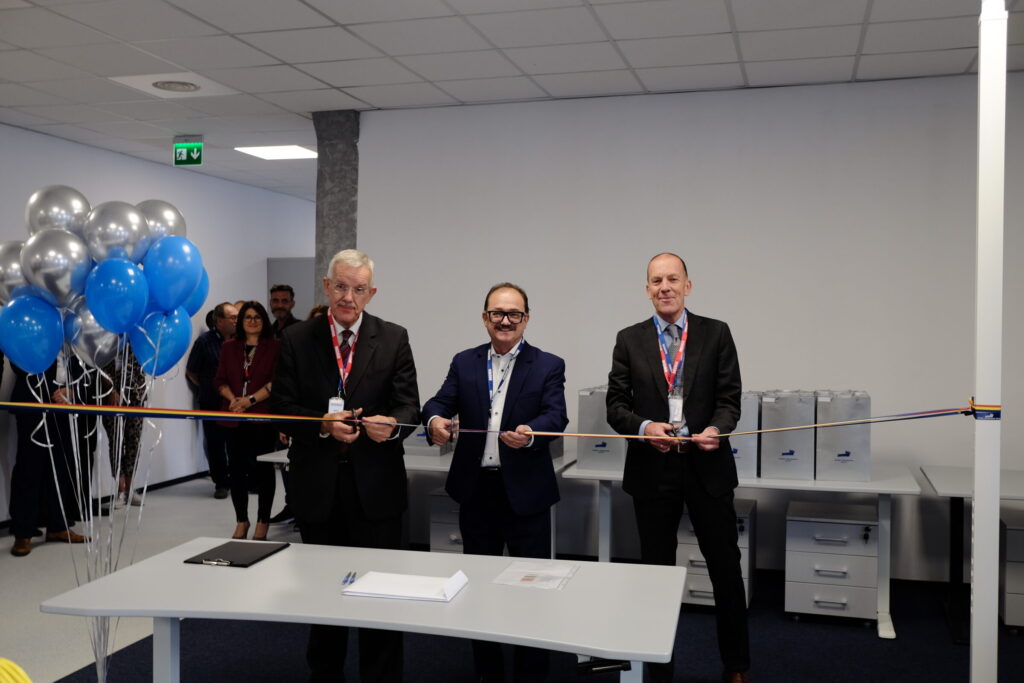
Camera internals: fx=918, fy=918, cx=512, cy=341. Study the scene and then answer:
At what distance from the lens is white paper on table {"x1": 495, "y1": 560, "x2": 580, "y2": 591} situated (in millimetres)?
2633

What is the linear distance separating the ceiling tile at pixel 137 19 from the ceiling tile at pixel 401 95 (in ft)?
4.34

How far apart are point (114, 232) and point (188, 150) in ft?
13.5

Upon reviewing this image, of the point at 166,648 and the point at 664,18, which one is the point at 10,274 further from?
the point at 664,18

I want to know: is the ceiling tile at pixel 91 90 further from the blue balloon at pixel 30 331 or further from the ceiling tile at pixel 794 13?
the ceiling tile at pixel 794 13

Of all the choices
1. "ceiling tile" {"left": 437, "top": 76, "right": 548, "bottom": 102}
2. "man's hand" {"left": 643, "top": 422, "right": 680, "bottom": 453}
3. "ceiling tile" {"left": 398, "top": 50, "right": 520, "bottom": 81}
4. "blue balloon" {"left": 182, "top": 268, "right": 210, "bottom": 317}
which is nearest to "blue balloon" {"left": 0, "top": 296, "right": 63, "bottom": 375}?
"blue balloon" {"left": 182, "top": 268, "right": 210, "bottom": 317}

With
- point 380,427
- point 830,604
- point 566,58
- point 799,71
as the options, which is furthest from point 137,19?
point 830,604

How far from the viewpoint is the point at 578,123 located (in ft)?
19.8

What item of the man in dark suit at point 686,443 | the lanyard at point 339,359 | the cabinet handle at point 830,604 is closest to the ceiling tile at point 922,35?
the man in dark suit at point 686,443

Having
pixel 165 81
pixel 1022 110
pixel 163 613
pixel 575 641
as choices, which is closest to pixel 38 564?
pixel 165 81

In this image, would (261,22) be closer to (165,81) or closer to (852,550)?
(165,81)

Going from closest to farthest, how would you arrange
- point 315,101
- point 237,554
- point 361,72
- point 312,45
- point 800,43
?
point 237,554
point 800,43
point 312,45
point 361,72
point 315,101

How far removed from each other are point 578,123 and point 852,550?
3.11 meters

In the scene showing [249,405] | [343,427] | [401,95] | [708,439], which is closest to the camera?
[343,427]

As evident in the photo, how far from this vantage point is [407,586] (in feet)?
8.44
